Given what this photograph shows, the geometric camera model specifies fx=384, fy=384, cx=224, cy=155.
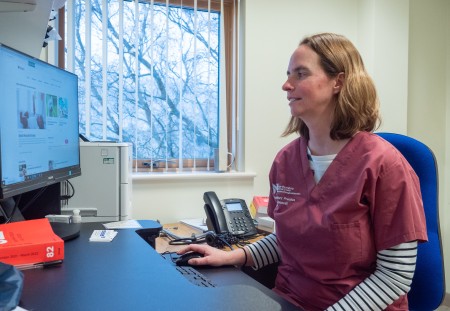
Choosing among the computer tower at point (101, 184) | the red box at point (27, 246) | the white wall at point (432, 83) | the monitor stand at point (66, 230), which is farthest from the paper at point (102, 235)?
the white wall at point (432, 83)

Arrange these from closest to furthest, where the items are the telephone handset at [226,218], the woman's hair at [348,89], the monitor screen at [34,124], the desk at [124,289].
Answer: the desk at [124,289]
the monitor screen at [34,124]
the woman's hair at [348,89]
the telephone handset at [226,218]

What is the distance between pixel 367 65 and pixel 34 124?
212 cm

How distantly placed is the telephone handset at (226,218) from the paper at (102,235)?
63 cm

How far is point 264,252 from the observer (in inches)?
46.8

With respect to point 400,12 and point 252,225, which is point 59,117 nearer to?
point 252,225

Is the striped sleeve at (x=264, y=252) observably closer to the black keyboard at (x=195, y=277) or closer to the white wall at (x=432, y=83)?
the black keyboard at (x=195, y=277)

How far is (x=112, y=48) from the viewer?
205 cm

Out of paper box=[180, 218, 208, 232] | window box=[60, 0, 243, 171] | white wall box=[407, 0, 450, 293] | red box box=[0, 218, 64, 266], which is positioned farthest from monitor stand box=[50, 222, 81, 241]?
white wall box=[407, 0, 450, 293]

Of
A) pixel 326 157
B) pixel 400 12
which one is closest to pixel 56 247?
pixel 326 157

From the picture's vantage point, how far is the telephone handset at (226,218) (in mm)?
1593

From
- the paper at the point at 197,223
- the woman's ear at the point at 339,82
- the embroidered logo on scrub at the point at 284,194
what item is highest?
the woman's ear at the point at 339,82

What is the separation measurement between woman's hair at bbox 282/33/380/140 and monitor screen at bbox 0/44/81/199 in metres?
0.73

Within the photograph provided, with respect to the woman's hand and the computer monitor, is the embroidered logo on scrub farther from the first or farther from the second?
the computer monitor

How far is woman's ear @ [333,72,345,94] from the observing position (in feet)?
3.51
